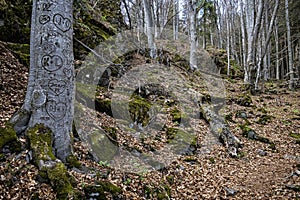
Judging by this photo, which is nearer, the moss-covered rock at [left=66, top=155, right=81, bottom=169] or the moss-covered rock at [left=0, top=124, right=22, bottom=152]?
the moss-covered rock at [left=0, top=124, right=22, bottom=152]

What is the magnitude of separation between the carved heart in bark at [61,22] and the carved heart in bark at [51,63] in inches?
20.0

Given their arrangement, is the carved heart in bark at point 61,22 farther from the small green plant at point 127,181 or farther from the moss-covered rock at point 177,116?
the moss-covered rock at point 177,116

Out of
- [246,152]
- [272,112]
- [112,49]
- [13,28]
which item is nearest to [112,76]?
[112,49]

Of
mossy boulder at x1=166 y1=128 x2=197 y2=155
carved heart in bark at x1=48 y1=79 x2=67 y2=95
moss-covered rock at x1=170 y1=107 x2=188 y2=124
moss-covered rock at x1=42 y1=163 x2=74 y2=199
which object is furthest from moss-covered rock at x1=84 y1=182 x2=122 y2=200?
moss-covered rock at x1=170 y1=107 x2=188 y2=124

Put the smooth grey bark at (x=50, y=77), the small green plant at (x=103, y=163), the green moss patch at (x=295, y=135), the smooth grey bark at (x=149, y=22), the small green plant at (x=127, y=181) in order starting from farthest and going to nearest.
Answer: the smooth grey bark at (x=149, y=22) → the green moss patch at (x=295, y=135) → the small green plant at (x=103, y=163) → the small green plant at (x=127, y=181) → the smooth grey bark at (x=50, y=77)

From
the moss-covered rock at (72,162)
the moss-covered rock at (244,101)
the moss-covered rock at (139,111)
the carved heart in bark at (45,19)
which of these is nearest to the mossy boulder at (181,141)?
the moss-covered rock at (139,111)

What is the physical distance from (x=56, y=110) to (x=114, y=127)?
2315 millimetres

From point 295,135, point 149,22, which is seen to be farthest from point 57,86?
point 149,22

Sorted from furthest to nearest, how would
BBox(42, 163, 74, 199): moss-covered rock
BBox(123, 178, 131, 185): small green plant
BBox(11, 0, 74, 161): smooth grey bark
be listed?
1. BBox(123, 178, 131, 185): small green plant
2. BBox(11, 0, 74, 161): smooth grey bark
3. BBox(42, 163, 74, 199): moss-covered rock

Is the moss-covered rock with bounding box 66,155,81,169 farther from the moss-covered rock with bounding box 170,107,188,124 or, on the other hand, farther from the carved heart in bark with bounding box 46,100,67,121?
the moss-covered rock with bounding box 170,107,188,124

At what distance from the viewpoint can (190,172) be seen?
5293mm

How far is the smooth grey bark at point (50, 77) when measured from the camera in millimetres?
3334

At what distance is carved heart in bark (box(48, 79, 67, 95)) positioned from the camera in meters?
3.36

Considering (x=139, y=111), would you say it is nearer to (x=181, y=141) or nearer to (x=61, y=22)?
(x=181, y=141)
